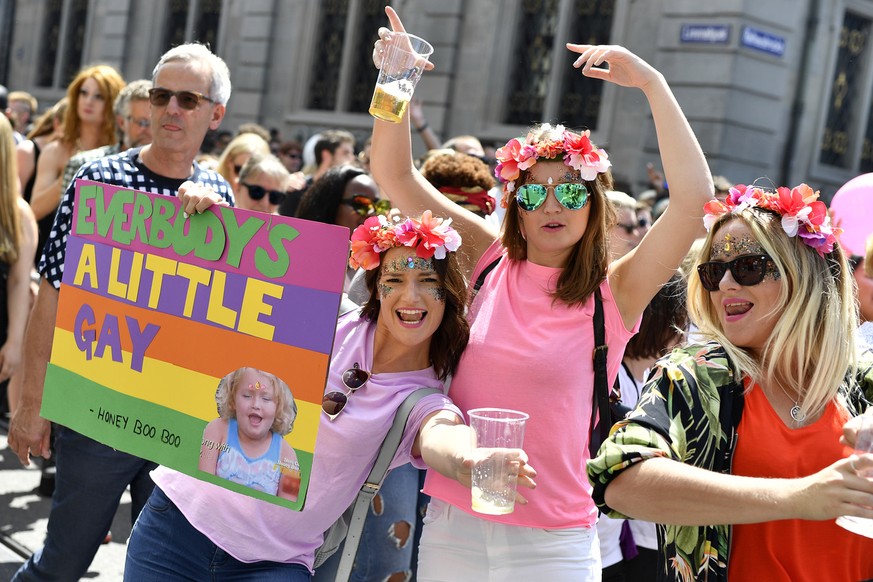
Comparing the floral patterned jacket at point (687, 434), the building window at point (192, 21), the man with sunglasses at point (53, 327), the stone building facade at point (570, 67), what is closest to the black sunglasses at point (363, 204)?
the man with sunglasses at point (53, 327)

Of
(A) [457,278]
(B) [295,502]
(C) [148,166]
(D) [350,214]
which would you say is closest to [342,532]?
(B) [295,502]

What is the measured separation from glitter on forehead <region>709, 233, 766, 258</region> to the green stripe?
1.15 meters

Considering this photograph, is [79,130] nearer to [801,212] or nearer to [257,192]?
[257,192]

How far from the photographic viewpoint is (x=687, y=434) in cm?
231

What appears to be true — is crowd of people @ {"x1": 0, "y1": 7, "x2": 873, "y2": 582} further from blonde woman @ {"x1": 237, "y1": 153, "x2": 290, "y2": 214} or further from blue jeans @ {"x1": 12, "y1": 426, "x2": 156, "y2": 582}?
blonde woman @ {"x1": 237, "y1": 153, "x2": 290, "y2": 214}

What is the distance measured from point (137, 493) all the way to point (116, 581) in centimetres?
140

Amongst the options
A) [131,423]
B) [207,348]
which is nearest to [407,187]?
[207,348]

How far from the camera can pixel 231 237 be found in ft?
10.4

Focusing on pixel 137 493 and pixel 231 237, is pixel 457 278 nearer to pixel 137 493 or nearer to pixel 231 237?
pixel 231 237

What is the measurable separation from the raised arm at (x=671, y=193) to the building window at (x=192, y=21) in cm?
1687

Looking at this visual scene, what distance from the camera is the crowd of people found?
229 cm

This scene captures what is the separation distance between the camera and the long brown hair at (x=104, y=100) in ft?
23.2

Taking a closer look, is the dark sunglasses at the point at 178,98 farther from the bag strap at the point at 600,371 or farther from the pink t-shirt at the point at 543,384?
the bag strap at the point at 600,371

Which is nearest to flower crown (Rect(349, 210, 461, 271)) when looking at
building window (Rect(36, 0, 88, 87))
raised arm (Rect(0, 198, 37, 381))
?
raised arm (Rect(0, 198, 37, 381))
